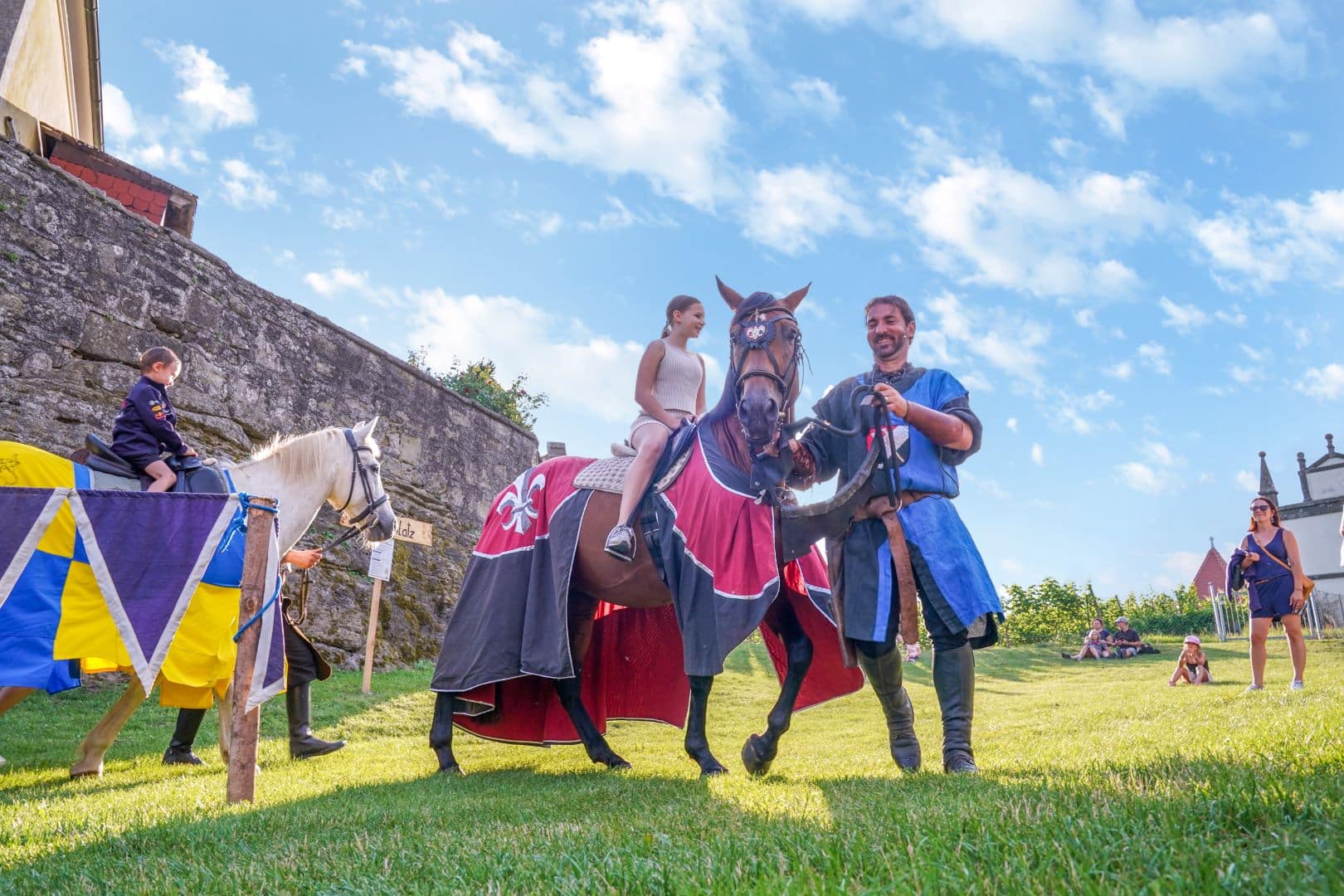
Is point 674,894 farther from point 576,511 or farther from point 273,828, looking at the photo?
point 576,511

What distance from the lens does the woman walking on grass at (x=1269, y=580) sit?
7.97 m

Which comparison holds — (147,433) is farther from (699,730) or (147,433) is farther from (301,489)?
(699,730)

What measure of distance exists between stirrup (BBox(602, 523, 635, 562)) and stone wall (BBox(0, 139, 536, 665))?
6.18m

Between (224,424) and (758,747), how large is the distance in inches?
307

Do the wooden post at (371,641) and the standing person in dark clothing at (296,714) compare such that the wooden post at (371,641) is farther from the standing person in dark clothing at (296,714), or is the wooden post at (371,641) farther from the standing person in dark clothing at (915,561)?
the standing person in dark clothing at (915,561)

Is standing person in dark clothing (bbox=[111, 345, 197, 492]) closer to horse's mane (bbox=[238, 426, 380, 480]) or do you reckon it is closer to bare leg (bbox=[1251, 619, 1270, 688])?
horse's mane (bbox=[238, 426, 380, 480])

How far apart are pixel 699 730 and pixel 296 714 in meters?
3.17

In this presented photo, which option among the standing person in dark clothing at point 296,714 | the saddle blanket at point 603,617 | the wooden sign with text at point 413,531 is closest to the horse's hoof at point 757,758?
the saddle blanket at point 603,617

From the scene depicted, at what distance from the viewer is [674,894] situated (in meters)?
1.73

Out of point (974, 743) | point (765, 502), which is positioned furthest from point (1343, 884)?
point (974, 743)

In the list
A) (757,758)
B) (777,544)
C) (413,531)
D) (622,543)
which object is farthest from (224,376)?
(757,758)

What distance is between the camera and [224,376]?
32.3 ft

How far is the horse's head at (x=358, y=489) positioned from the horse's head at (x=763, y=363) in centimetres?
331

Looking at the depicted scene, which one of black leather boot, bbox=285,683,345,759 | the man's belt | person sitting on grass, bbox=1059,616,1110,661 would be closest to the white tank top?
the man's belt
